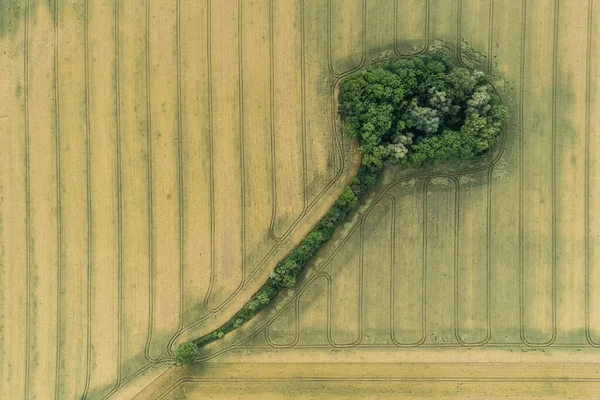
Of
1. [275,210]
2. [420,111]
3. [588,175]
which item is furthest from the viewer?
[275,210]

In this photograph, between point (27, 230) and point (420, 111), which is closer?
point (420, 111)

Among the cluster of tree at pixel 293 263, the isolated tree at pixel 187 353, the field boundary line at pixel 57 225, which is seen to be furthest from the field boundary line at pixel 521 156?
the field boundary line at pixel 57 225

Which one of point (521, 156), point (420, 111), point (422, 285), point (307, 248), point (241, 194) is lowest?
point (422, 285)

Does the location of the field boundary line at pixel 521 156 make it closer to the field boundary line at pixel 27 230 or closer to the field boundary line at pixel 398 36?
the field boundary line at pixel 398 36

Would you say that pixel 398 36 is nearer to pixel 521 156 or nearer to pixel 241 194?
pixel 521 156

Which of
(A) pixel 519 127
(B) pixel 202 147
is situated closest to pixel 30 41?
(B) pixel 202 147

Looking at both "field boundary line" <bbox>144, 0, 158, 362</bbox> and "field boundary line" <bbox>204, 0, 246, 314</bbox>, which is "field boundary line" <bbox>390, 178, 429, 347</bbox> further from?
"field boundary line" <bbox>144, 0, 158, 362</bbox>

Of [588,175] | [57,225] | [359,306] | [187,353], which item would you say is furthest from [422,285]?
[57,225]
